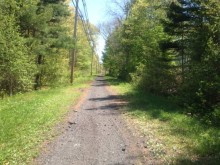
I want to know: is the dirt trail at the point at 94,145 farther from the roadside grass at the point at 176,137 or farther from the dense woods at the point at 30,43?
the dense woods at the point at 30,43

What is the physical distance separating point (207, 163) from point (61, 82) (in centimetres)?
2759

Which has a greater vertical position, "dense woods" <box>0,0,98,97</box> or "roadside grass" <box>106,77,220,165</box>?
"dense woods" <box>0,0,98,97</box>

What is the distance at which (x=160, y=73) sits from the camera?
72.9 ft

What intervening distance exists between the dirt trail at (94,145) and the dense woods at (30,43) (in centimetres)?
1048

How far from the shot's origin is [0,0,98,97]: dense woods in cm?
2138

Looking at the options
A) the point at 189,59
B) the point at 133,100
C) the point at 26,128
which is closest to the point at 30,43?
the point at 133,100

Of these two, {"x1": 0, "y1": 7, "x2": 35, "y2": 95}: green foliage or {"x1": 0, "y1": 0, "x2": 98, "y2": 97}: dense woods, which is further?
{"x1": 0, "y1": 0, "x2": 98, "y2": 97}: dense woods

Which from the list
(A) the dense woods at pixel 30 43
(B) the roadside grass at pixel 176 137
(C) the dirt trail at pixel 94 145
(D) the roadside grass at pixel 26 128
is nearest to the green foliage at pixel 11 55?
(A) the dense woods at pixel 30 43

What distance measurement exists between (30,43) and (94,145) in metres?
18.9

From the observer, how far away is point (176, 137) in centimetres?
970

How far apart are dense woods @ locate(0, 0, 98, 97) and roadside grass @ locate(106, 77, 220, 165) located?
423 inches

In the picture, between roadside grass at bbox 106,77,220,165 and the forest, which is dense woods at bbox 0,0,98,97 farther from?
roadside grass at bbox 106,77,220,165

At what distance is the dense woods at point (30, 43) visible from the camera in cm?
2138

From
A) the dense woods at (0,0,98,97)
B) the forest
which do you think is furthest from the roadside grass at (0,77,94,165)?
the dense woods at (0,0,98,97)
